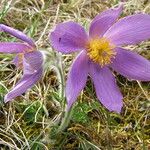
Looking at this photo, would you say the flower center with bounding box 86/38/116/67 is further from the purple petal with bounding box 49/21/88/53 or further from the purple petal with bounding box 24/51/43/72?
the purple petal with bounding box 24/51/43/72

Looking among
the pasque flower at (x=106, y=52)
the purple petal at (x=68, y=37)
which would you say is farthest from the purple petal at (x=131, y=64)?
the purple petal at (x=68, y=37)

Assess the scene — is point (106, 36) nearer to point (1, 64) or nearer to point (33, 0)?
point (1, 64)

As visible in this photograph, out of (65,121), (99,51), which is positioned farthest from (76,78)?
(65,121)

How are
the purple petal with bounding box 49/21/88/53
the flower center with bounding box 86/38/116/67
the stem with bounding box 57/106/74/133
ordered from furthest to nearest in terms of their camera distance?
the stem with bounding box 57/106/74/133
the flower center with bounding box 86/38/116/67
the purple petal with bounding box 49/21/88/53

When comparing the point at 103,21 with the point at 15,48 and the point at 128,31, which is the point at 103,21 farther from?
the point at 15,48

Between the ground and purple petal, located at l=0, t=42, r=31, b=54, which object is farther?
the ground

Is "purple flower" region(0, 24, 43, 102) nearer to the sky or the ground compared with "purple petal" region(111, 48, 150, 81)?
nearer to the sky

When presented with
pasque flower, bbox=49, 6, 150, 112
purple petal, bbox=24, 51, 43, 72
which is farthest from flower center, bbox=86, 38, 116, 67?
purple petal, bbox=24, 51, 43, 72

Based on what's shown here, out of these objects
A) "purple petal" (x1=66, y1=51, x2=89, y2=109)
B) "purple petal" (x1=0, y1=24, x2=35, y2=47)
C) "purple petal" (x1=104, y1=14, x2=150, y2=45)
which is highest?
"purple petal" (x1=0, y1=24, x2=35, y2=47)
